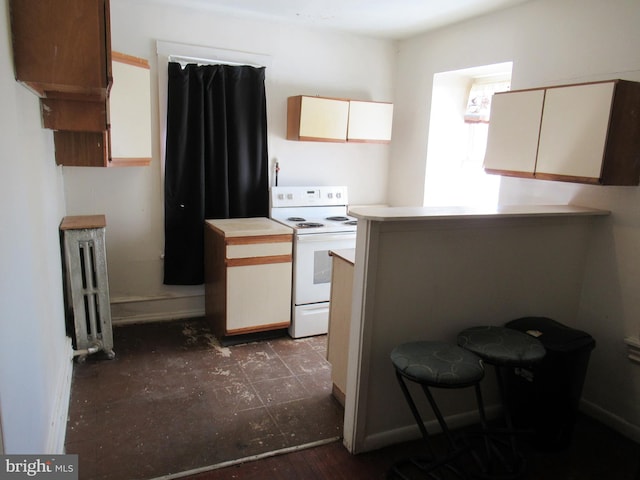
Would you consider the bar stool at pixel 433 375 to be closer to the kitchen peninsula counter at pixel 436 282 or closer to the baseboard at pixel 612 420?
the kitchen peninsula counter at pixel 436 282

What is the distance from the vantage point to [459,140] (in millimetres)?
3850

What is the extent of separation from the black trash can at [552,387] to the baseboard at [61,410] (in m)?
2.14

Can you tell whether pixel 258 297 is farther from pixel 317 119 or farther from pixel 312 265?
pixel 317 119

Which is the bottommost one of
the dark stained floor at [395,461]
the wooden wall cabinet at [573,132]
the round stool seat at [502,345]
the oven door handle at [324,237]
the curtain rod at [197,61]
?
the dark stained floor at [395,461]

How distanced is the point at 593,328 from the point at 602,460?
0.73 m

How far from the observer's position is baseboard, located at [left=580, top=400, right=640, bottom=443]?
2363 millimetres

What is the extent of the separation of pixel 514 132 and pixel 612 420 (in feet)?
5.53

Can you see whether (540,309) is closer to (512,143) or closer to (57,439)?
(512,143)

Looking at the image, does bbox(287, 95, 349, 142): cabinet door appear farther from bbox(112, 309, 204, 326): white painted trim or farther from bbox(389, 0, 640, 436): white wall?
bbox(112, 309, 204, 326): white painted trim

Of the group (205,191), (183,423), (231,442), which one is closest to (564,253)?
(231,442)

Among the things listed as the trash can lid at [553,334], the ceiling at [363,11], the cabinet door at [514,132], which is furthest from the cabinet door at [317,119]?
the trash can lid at [553,334]

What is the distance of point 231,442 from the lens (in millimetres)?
2170

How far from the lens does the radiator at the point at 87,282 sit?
2.79 metres

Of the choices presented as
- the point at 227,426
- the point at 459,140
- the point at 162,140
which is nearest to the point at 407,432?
the point at 227,426
